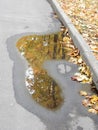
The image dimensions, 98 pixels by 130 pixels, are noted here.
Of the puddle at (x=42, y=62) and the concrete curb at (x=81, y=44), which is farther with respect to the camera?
the concrete curb at (x=81, y=44)

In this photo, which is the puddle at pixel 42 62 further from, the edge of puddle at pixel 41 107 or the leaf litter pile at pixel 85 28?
the leaf litter pile at pixel 85 28

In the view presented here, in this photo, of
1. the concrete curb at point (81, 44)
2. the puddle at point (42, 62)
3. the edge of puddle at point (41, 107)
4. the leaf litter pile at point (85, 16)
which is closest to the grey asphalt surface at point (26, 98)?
the edge of puddle at point (41, 107)

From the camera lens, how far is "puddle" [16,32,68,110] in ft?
17.4

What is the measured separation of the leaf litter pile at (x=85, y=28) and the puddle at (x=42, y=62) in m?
0.38

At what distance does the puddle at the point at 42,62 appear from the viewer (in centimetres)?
530

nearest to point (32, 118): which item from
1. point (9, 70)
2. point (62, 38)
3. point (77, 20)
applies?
point (9, 70)

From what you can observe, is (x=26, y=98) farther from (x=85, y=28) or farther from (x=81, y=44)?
(x=85, y=28)

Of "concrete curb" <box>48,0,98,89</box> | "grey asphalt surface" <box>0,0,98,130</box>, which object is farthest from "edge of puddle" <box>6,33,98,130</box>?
"concrete curb" <box>48,0,98,89</box>

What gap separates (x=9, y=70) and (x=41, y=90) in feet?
2.79

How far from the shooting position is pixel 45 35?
8242mm

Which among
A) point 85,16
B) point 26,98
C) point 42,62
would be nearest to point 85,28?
point 85,16

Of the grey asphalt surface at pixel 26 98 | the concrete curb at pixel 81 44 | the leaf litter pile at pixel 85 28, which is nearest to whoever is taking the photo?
the grey asphalt surface at pixel 26 98

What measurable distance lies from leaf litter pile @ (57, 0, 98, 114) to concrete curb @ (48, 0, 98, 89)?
0.42 ft

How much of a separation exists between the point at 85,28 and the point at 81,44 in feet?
5.23
